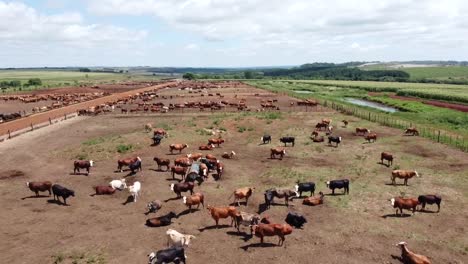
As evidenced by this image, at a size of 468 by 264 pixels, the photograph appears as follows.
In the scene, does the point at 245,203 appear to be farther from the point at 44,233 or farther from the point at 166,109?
the point at 166,109

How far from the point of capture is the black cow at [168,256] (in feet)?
48.0

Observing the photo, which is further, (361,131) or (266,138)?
(361,131)

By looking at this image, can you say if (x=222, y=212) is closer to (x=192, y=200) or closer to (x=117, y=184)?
(x=192, y=200)

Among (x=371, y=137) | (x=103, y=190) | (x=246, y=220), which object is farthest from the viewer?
(x=371, y=137)

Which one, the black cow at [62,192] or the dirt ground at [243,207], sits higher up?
the black cow at [62,192]

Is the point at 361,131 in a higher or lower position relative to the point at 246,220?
lower

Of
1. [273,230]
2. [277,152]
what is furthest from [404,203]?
[277,152]

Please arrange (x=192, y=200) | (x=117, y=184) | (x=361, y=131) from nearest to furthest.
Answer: (x=192, y=200), (x=117, y=184), (x=361, y=131)

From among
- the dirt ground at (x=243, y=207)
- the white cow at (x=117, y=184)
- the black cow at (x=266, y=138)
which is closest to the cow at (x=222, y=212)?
the dirt ground at (x=243, y=207)

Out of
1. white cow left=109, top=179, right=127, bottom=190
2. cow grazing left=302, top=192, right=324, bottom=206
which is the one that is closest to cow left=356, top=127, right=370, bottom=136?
cow grazing left=302, top=192, right=324, bottom=206

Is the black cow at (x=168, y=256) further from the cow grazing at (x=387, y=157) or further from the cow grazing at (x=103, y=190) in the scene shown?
the cow grazing at (x=387, y=157)

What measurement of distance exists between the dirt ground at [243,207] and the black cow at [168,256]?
0.94 metres

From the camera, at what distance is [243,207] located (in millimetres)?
21297

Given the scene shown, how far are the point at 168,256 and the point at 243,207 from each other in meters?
7.20
